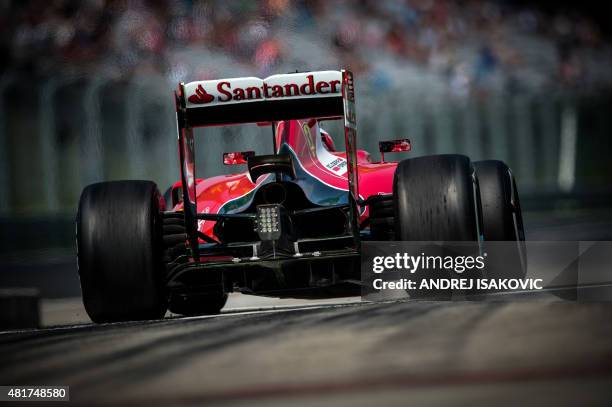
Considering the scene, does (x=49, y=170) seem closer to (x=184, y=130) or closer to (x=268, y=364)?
(x=184, y=130)

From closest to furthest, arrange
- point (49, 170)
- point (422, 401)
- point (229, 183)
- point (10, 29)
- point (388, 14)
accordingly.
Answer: point (422, 401) < point (229, 183) < point (49, 170) < point (10, 29) < point (388, 14)

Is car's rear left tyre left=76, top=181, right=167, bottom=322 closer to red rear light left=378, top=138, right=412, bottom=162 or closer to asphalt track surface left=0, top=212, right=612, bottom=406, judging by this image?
asphalt track surface left=0, top=212, right=612, bottom=406

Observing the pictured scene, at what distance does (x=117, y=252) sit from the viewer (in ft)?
18.0

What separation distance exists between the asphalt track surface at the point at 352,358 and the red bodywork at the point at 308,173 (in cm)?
157

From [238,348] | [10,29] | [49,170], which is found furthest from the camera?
[10,29]

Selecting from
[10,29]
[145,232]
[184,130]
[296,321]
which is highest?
[10,29]

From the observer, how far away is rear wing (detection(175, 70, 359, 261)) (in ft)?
17.9

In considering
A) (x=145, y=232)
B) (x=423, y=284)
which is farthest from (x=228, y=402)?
(x=145, y=232)

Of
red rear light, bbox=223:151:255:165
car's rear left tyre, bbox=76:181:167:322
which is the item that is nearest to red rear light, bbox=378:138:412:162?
red rear light, bbox=223:151:255:165

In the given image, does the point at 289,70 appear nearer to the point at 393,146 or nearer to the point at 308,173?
the point at 393,146

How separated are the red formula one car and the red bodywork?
0.18 meters

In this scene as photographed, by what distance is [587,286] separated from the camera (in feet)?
15.8

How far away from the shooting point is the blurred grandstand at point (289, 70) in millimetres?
11789

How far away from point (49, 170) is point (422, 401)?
32.0ft
